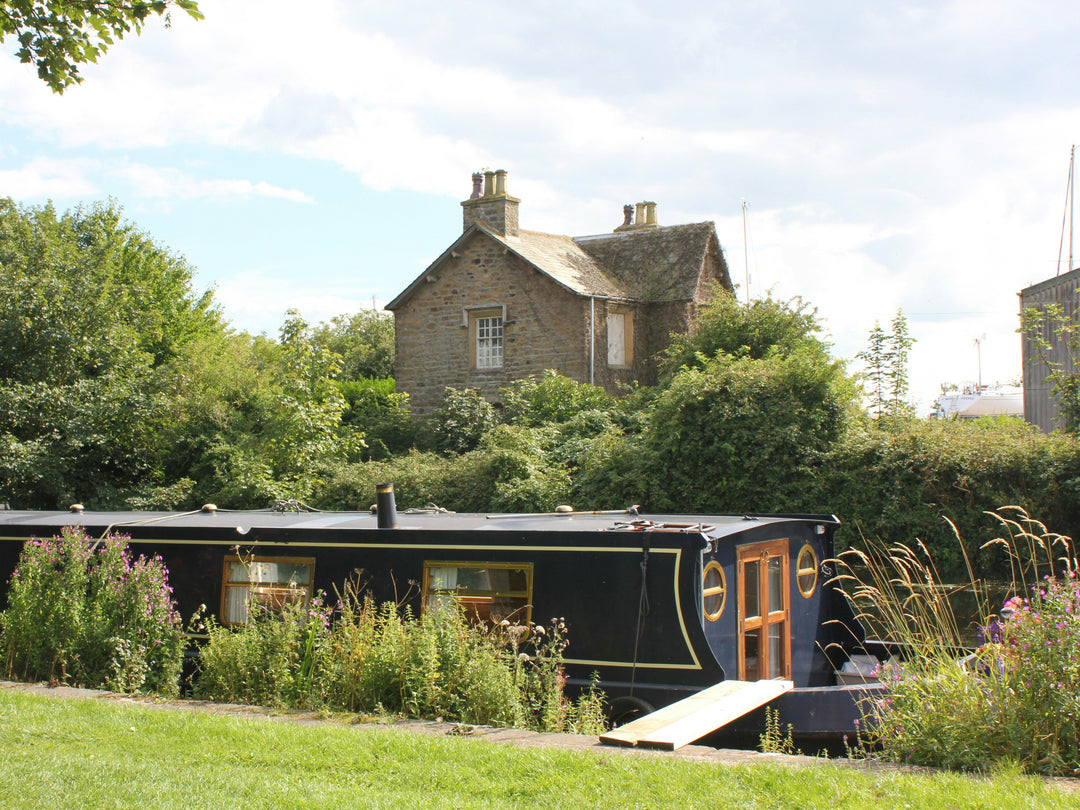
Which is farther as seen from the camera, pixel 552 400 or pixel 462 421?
pixel 462 421

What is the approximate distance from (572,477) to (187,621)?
8747 millimetres

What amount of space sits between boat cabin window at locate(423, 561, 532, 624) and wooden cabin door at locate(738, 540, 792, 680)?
6.03 feet

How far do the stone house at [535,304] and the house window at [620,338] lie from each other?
24mm

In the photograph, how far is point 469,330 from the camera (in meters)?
25.4

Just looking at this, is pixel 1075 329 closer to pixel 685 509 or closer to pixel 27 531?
pixel 685 509

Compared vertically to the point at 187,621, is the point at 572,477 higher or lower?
higher

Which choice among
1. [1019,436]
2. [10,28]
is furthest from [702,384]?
[10,28]

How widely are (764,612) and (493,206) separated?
17.9 meters

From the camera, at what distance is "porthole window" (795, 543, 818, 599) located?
9.59 m

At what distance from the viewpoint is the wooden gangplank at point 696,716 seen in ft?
19.0

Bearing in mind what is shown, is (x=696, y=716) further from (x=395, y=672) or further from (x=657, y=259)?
(x=657, y=259)

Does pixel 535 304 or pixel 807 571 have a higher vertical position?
pixel 535 304

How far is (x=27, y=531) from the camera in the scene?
452 inches

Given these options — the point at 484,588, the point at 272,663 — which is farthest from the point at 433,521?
the point at 272,663
